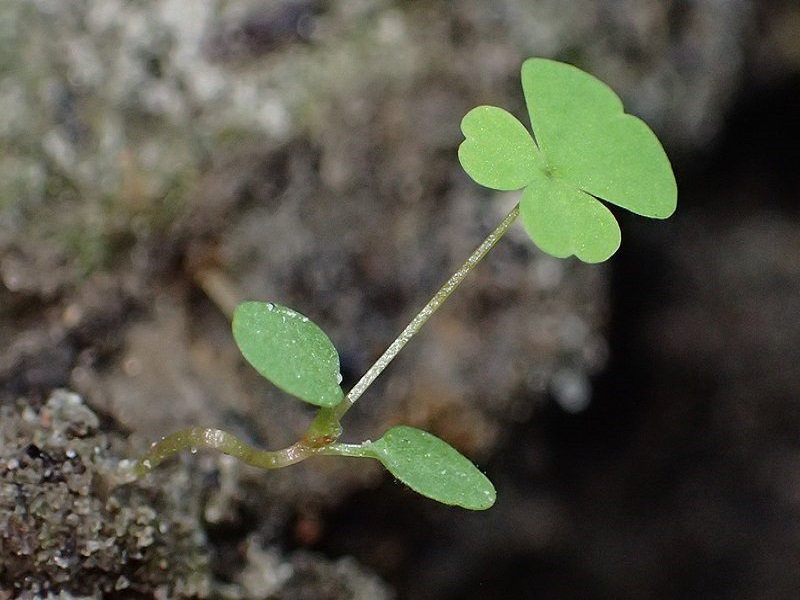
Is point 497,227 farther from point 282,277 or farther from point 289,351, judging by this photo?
point 282,277

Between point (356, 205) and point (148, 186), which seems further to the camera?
point (356, 205)

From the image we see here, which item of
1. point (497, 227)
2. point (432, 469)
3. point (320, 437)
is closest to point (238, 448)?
point (320, 437)

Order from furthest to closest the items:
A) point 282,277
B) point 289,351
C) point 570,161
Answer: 1. point 282,277
2. point 570,161
3. point 289,351

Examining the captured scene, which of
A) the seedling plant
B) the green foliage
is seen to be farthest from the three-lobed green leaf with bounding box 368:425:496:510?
the green foliage

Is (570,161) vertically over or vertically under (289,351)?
over

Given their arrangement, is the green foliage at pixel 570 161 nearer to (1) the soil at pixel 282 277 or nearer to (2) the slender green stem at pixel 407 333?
(2) the slender green stem at pixel 407 333

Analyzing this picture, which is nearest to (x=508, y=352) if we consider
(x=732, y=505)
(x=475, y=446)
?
(x=475, y=446)

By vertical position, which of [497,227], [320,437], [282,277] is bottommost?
[282,277]

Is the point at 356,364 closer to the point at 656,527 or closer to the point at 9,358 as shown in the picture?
the point at 9,358
